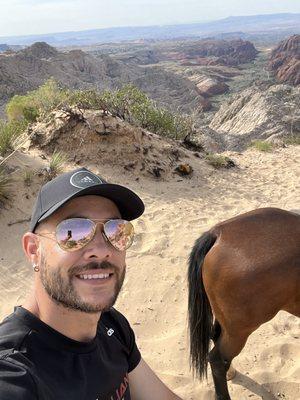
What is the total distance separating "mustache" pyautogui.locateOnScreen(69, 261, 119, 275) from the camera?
156cm

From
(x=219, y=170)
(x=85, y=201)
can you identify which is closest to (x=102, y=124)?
(x=219, y=170)

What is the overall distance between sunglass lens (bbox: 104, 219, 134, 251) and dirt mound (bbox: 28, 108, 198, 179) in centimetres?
602

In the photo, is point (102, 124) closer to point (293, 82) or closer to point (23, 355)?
point (23, 355)

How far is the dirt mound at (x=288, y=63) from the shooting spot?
62.8 meters

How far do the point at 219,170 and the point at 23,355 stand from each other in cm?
781

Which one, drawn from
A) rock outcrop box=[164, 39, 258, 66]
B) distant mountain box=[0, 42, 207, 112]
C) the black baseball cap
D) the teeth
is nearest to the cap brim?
the black baseball cap

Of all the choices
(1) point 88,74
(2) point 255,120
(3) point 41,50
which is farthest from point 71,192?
(3) point 41,50

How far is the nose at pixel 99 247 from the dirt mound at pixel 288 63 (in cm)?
6538

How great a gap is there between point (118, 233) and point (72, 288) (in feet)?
0.96

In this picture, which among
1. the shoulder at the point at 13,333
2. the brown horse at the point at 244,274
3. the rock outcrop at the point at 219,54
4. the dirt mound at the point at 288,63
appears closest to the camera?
the shoulder at the point at 13,333

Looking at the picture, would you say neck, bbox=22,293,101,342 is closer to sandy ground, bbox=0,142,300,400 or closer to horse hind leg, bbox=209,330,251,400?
horse hind leg, bbox=209,330,251,400

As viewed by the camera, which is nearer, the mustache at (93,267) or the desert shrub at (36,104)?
the mustache at (93,267)

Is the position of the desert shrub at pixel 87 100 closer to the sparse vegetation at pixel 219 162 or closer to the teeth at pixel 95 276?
the sparse vegetation at pixel 219 162

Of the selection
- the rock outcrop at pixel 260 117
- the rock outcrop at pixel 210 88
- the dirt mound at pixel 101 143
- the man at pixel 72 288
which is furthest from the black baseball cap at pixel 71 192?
the rock outcrop at pixel 210 88
